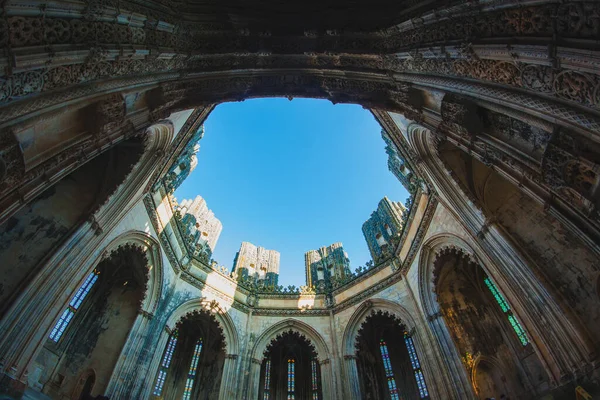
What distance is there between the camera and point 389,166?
17500 millimetres

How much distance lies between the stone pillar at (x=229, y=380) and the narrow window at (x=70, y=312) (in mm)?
7696

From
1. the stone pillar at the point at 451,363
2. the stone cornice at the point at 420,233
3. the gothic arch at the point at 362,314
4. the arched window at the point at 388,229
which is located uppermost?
the arched window at the point at 388,229

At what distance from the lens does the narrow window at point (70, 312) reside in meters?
13.0

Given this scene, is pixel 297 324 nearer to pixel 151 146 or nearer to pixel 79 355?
pixel 79 355

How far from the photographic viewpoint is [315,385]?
18.5m

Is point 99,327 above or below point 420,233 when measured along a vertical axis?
below

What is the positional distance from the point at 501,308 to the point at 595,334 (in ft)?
24.2

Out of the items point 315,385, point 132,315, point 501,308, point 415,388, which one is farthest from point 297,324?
point 501,308

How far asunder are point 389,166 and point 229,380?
47.7ft

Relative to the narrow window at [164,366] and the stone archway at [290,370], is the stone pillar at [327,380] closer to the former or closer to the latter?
the stone archway at [290,370]

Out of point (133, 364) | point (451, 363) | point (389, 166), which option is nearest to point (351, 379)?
point (451, 363)

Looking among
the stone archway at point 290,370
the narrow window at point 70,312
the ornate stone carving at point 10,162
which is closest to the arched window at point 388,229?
the stone archway at point 290,370

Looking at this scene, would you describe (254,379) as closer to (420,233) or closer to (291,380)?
(291,380)

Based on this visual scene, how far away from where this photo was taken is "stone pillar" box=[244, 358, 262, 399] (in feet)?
49.1
